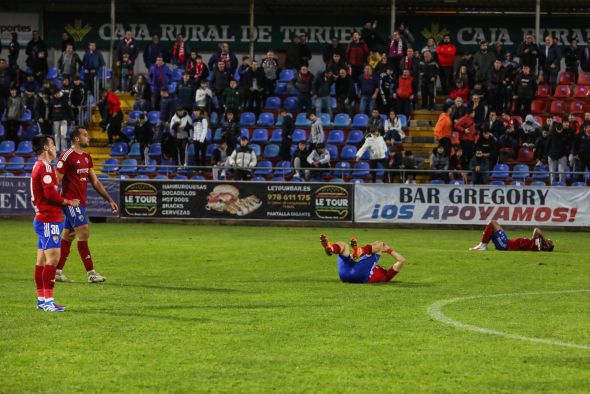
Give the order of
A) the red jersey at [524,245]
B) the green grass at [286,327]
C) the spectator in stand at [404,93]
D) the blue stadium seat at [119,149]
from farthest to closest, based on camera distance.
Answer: the blue stadium seat at [119,149] < the spectator in stand at [404,93] < the red jersey at [524,245] < the green grass at [286,327]

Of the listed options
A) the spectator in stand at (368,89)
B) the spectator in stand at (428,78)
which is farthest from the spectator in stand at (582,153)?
the spectator in stand at (368,89)

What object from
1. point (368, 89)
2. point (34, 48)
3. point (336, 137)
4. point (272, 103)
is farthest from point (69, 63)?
point (368, 89)

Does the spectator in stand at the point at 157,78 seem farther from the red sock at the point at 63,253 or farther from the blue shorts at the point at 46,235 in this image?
the blue shorts at the point at 46,235

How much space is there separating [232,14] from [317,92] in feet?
28.4

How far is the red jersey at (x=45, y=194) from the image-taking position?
1312 cm

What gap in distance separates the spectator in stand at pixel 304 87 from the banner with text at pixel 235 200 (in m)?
5.33

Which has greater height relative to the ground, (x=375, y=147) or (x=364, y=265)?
(x=375, y=147)

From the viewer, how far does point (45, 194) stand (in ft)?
43.1

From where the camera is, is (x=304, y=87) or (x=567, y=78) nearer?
(x=304, y=87)

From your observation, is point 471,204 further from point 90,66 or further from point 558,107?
point 90,66

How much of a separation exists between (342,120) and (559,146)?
7.66 meters

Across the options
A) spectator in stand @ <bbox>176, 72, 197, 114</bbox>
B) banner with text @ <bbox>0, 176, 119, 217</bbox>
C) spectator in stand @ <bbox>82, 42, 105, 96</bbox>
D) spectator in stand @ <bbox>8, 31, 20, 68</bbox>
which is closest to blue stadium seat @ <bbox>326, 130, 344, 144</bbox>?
spectator in stand @ <bbox>176, 72, 197, 114</bbox>

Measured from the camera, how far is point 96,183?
16828 millimetres

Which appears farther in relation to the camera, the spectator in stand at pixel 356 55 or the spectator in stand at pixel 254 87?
the spectator in stand at pixel 356 55
